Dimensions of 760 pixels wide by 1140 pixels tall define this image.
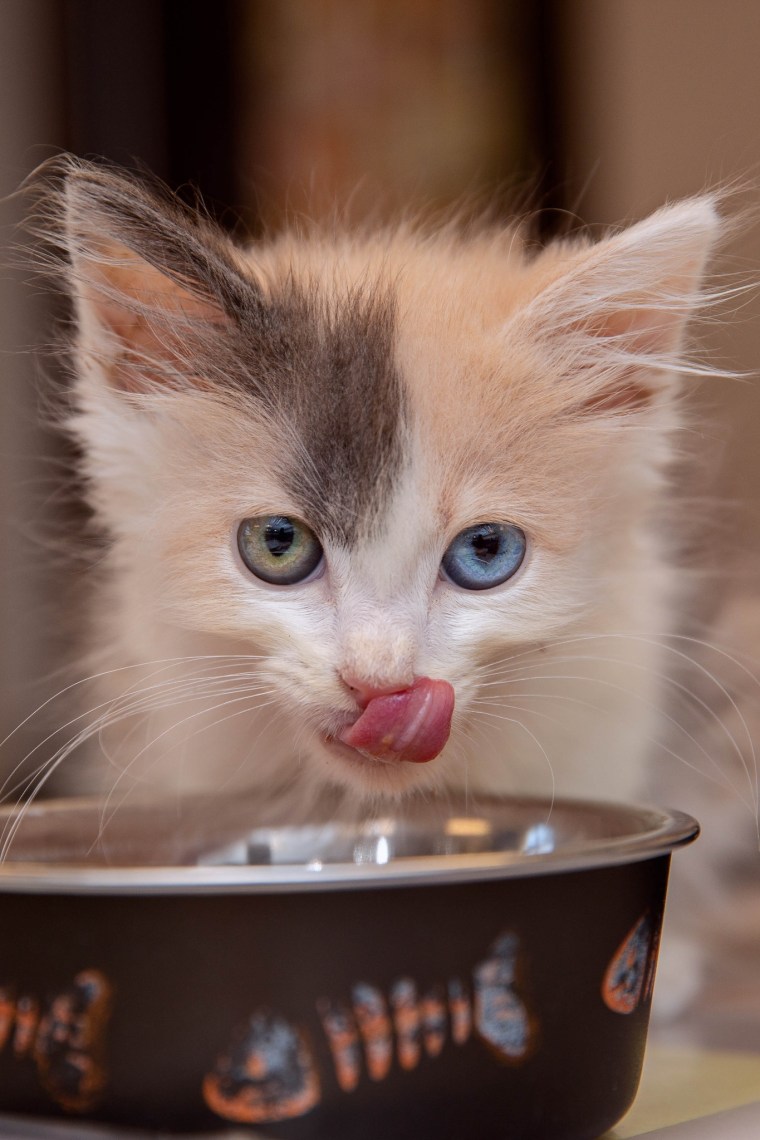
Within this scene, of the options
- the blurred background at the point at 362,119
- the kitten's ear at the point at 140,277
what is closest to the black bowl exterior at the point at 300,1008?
the kitten's ear at the point at 140,277

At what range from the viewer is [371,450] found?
2.98ft

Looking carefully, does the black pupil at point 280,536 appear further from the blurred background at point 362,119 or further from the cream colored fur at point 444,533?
the blurred background at point 362,119

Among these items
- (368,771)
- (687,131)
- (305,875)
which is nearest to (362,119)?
(687,131)

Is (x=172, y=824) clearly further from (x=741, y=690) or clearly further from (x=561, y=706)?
(x=741, y=690)

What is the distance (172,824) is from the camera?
1114 mm

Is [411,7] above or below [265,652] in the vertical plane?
above

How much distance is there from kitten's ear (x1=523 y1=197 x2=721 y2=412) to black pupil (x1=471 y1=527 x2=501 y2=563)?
167mm

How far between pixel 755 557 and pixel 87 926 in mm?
905

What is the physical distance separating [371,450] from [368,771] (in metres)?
0.26

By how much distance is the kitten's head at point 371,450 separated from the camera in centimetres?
90

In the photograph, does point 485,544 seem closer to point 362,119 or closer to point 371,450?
point 371,450

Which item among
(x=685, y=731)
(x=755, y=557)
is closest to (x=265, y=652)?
(x=685, y=731)

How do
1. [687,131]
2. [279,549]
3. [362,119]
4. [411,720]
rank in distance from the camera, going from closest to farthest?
[411,720] → [279,549] → [687,131] → [362,119]

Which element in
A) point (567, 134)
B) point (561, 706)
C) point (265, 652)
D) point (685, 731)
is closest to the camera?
point (265, 652)
